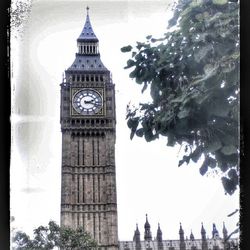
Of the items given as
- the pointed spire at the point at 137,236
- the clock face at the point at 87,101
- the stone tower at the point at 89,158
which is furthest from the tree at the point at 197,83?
the clock face at the point at 87,101

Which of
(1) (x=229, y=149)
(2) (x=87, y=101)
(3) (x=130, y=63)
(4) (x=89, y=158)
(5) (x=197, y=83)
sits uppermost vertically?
(2) (x=87, y=101)

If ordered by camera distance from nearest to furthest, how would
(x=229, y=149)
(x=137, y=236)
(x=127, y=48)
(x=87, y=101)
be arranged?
1. (x=229, y=149)
2. (x=127, y=48)
3. (x=137, y=236)
4. (x=87, y=101)

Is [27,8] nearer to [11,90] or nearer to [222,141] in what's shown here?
[11,90]

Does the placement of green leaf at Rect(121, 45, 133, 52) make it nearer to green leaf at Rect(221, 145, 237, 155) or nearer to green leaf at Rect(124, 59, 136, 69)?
green leaf at Rect(124, 59, 136, 69)

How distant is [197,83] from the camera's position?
1.21 m

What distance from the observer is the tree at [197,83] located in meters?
1.15

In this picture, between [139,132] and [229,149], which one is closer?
[229,149]

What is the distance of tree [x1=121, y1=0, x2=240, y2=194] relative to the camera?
3.78ft

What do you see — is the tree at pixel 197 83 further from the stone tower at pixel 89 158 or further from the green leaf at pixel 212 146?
the stone tower at pixel 89 158

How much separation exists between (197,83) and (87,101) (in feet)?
50.3

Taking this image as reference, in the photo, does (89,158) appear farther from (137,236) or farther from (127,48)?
(127,48)

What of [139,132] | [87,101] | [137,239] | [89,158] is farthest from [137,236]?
[139,132]

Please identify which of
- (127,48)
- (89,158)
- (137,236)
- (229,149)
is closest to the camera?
(229,149)

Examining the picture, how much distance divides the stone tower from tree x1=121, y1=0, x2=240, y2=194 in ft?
45.9
